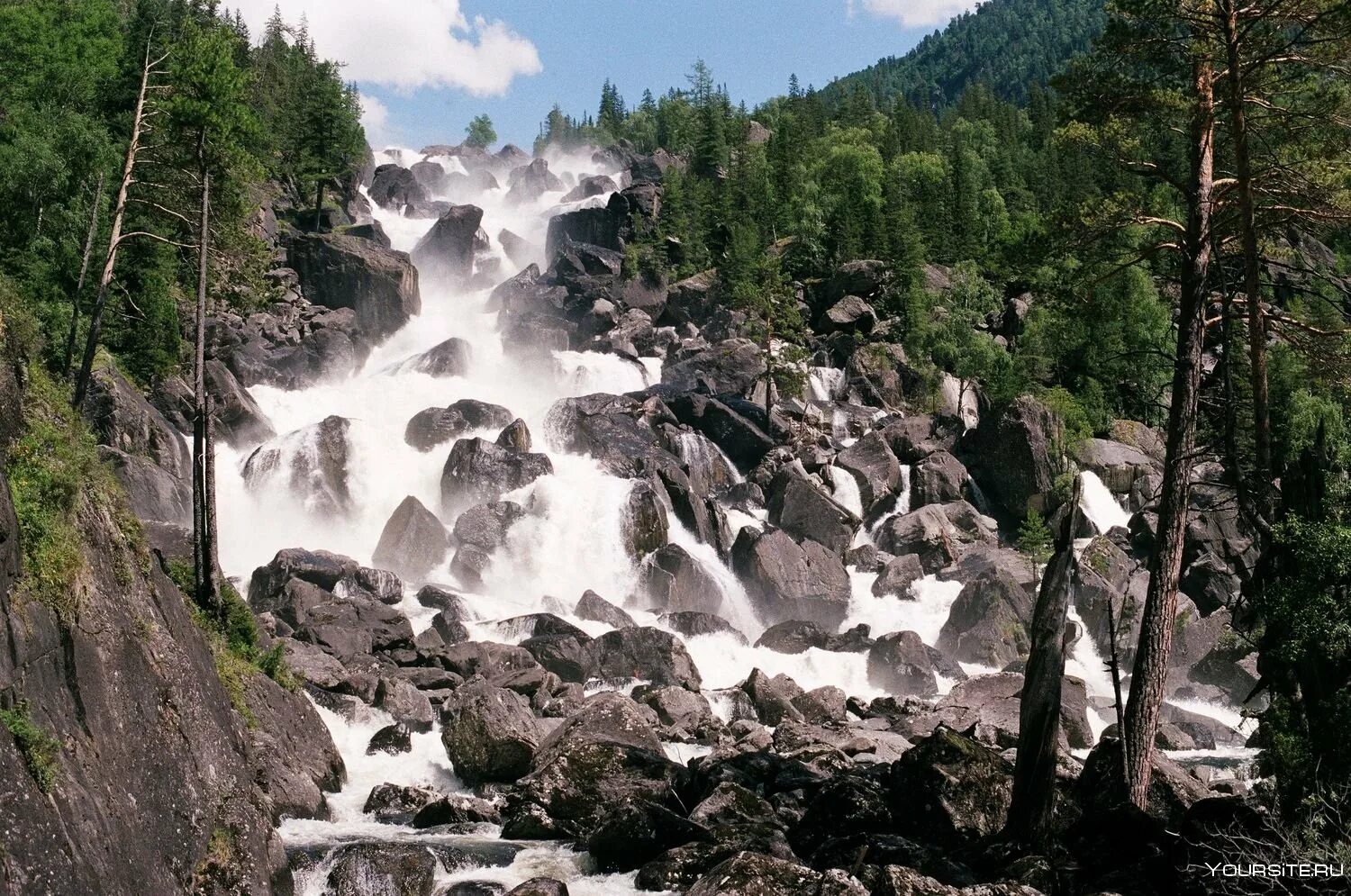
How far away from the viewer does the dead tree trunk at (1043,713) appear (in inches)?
580

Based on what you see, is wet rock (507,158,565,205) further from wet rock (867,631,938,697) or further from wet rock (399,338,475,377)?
wet rock (867,631,938,697)

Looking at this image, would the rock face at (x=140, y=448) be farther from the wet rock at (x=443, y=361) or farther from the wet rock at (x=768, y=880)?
the wet rock at (x=768, y=880)

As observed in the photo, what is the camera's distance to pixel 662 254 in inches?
3145

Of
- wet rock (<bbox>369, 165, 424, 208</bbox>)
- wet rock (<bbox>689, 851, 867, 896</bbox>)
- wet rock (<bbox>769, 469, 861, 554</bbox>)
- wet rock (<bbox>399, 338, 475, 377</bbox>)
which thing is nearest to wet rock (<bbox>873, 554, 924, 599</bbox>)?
wet rock (<bbox>769, 469, 861, 554</bbox>)

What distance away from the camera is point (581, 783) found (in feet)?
59.6

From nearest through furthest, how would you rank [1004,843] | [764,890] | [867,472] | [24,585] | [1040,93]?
[24,585]
[764,890]
[1004,843]
[867,472]
[1040,93]

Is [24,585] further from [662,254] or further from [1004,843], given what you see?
[662,254]

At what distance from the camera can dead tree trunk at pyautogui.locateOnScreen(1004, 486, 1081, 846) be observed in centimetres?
1473

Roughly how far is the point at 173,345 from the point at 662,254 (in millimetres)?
42989

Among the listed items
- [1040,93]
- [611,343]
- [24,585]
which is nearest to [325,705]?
[24,585]

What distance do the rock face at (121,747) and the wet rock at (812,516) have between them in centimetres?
3352

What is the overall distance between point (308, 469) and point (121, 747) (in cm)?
3220

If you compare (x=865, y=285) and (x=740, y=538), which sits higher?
(x=865, y=285)

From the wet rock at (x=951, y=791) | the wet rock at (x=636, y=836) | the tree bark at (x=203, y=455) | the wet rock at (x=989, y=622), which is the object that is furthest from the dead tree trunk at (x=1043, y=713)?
the wet rock at (x=989, y=622)
